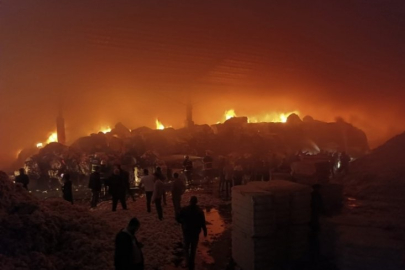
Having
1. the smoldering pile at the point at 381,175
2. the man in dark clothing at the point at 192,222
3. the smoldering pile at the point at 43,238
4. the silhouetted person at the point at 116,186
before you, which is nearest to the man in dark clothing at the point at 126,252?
the man in dark clothing at the point at 192,222

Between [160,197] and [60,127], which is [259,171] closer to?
[160,197]

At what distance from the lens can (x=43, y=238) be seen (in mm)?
6309

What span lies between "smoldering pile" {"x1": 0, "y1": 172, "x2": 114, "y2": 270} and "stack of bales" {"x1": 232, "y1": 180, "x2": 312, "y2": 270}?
2491 millimetres

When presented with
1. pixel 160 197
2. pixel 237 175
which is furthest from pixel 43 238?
pixel 237 175

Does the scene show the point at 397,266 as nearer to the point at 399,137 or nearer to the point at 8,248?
the point at 8,248

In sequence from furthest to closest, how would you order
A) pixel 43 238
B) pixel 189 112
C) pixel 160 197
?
pixel 189 112, pixel 160 197, pixel 43 238

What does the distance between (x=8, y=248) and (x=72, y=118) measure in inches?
1320

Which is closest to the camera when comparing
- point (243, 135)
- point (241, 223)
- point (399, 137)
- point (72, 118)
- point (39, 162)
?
point (241, 223)

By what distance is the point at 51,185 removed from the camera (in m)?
23.6

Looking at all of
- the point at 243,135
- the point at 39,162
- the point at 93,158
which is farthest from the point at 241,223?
the point at 243,135

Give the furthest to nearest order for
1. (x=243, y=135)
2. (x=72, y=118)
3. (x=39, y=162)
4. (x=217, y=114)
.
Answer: (x=217, y=114) → (x=72, y=118) → (x=243, y=135) → (x=39, y=162)

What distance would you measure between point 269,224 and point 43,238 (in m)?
4.09

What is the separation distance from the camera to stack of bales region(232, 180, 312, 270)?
5.77 meters

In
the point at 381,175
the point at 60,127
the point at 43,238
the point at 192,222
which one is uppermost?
the point at 60,127
